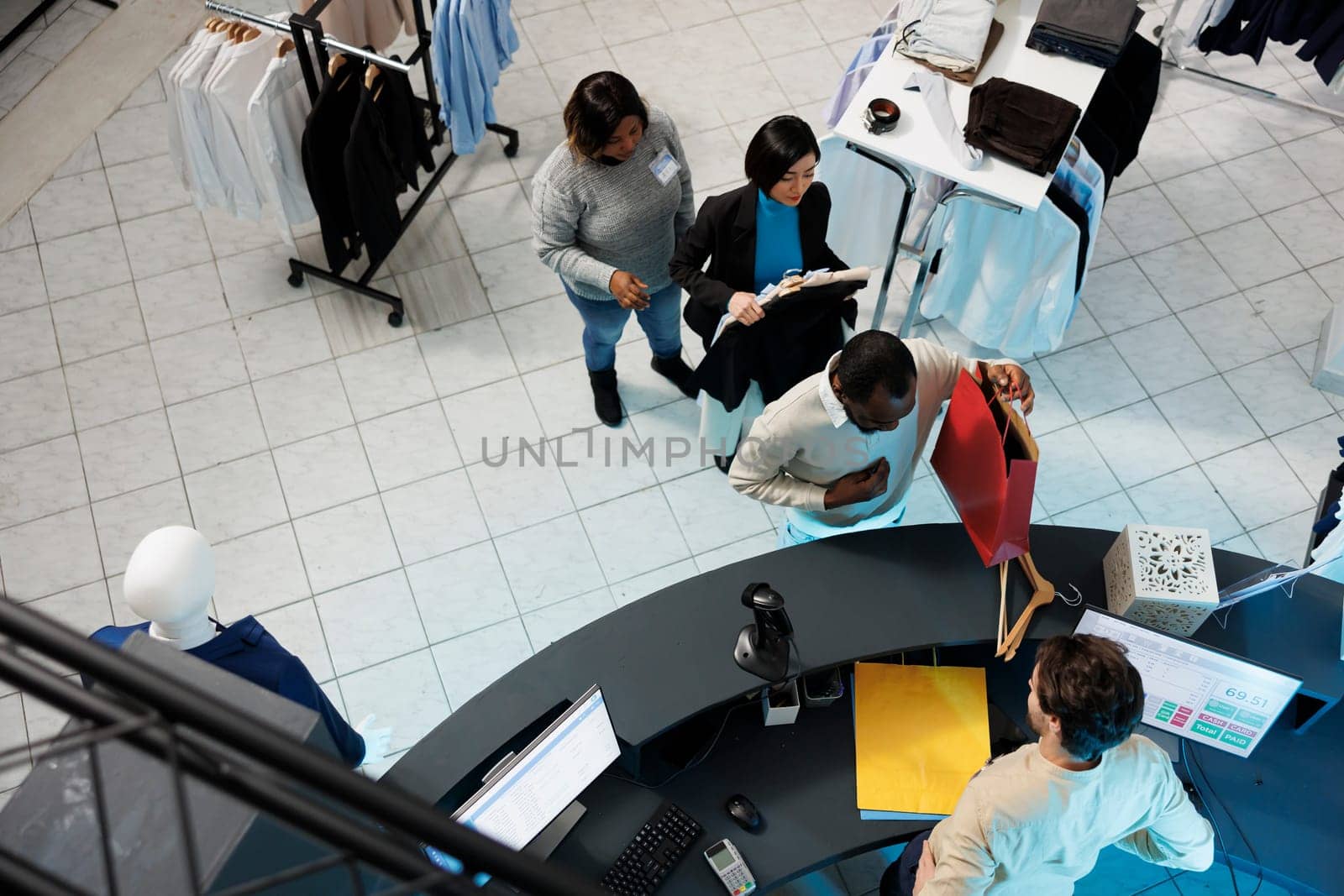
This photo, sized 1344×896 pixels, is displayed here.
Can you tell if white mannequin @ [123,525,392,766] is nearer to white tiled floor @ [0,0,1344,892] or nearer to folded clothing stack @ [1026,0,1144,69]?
white tiled floor @ [0,0,1344,892]

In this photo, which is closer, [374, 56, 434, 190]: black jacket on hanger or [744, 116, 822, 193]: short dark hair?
[744, 116, 822, 193]: short dark hair

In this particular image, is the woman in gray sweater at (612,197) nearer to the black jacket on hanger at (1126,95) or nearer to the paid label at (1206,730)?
the black jacket on hanger at (1126,95)

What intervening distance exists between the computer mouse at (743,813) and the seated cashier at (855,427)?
0.77 metres

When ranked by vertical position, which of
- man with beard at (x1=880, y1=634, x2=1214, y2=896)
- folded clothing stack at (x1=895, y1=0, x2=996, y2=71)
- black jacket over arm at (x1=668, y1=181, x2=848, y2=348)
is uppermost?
folded clothing stack at (x1=895, y1=0, x2=996, y2=71)

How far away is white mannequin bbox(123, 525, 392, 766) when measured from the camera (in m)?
2.54

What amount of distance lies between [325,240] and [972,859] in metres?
3.37

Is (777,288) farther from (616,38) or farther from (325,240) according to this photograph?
(616,38)

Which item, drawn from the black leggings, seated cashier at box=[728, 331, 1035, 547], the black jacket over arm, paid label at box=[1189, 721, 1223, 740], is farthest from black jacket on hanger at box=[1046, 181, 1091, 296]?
the black leggings

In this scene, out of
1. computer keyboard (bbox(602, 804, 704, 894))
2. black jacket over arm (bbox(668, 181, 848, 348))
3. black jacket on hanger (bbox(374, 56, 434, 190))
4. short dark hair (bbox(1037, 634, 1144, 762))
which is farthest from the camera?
black jacket on hanger (bbox(374, 56, 434, 190))

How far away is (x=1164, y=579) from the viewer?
2854 mm

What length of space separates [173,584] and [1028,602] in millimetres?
2173

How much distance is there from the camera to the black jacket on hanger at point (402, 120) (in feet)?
13.7

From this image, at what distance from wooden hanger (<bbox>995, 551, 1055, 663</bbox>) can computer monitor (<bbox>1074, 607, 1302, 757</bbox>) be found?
0.15m

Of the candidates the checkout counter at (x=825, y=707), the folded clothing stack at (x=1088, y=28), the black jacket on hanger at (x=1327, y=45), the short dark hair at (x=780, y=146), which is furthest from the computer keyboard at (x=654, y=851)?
the black jacket on hanger at (x=1327, y=45)
